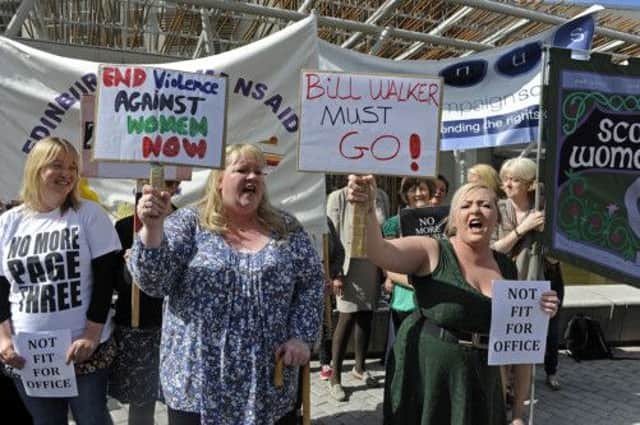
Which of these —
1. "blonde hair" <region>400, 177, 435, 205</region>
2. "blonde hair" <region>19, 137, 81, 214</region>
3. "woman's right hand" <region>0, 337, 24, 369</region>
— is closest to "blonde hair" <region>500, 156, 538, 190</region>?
"blonde hair" <region>400, 177, 435, 205</region>

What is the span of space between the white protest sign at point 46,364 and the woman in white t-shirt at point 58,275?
0.05ft

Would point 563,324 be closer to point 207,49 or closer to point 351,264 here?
point 351,264

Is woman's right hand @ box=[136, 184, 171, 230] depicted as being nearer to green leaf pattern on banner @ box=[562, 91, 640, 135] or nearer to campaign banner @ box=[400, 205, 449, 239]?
green leaf pattern on banner @ box=[562, 91, 640, 135]

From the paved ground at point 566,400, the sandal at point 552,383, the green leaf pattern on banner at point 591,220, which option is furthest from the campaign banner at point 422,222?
the sandal at point 552,383

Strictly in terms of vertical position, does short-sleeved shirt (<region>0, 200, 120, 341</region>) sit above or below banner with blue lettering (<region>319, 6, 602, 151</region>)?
below

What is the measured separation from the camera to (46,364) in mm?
2402

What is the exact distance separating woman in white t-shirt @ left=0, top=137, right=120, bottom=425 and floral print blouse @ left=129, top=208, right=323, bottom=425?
52cm

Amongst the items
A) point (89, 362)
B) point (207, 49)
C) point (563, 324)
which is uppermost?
point (207, 49)

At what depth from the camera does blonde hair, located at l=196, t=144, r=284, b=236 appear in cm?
216

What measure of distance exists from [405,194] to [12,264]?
8.67ft

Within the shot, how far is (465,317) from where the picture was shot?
2.44 m

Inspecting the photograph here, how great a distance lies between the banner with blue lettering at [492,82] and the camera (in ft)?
16.2

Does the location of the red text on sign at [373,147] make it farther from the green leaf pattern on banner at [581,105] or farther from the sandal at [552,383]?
the sandal at [552,383]

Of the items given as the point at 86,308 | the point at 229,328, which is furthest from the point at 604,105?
the point at 86,308
